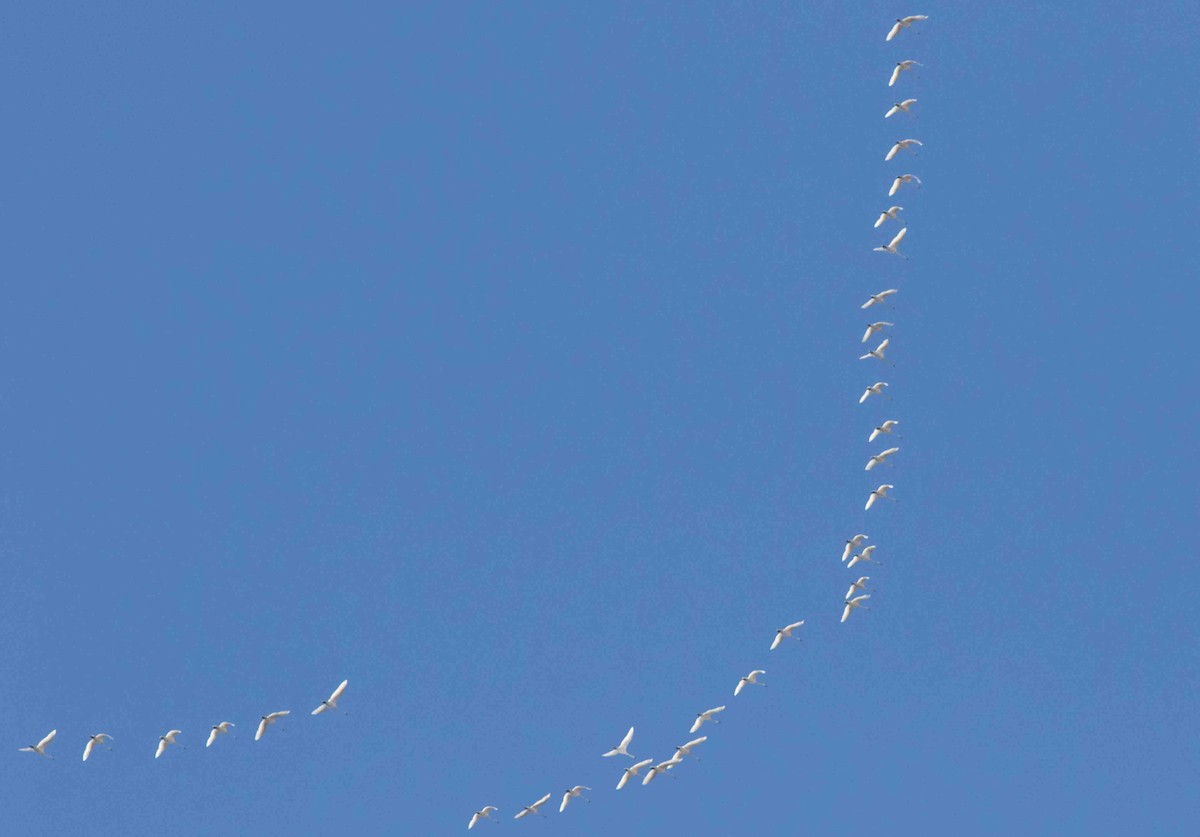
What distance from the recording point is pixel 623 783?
13688 centimetres

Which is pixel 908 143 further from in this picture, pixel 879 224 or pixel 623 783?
pixel 623 783

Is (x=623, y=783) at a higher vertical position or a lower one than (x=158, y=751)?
lower

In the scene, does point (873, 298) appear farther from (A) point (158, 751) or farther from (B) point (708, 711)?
(A) point (158, 751)

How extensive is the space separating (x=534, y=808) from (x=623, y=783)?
4.62 meters

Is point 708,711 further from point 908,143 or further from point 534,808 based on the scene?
point 908,143

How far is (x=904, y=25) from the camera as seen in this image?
135m

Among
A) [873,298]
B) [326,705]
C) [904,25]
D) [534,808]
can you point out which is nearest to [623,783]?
[534,808]

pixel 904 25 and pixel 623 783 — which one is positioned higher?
pixel 904 25

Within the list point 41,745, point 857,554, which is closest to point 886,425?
point 857,554

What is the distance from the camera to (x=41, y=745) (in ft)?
453

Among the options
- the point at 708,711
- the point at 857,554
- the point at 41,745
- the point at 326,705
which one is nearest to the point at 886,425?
the point at 857,554

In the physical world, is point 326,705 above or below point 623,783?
above

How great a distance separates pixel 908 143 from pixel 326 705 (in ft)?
117

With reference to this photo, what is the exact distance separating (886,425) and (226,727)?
3280 centimetres
